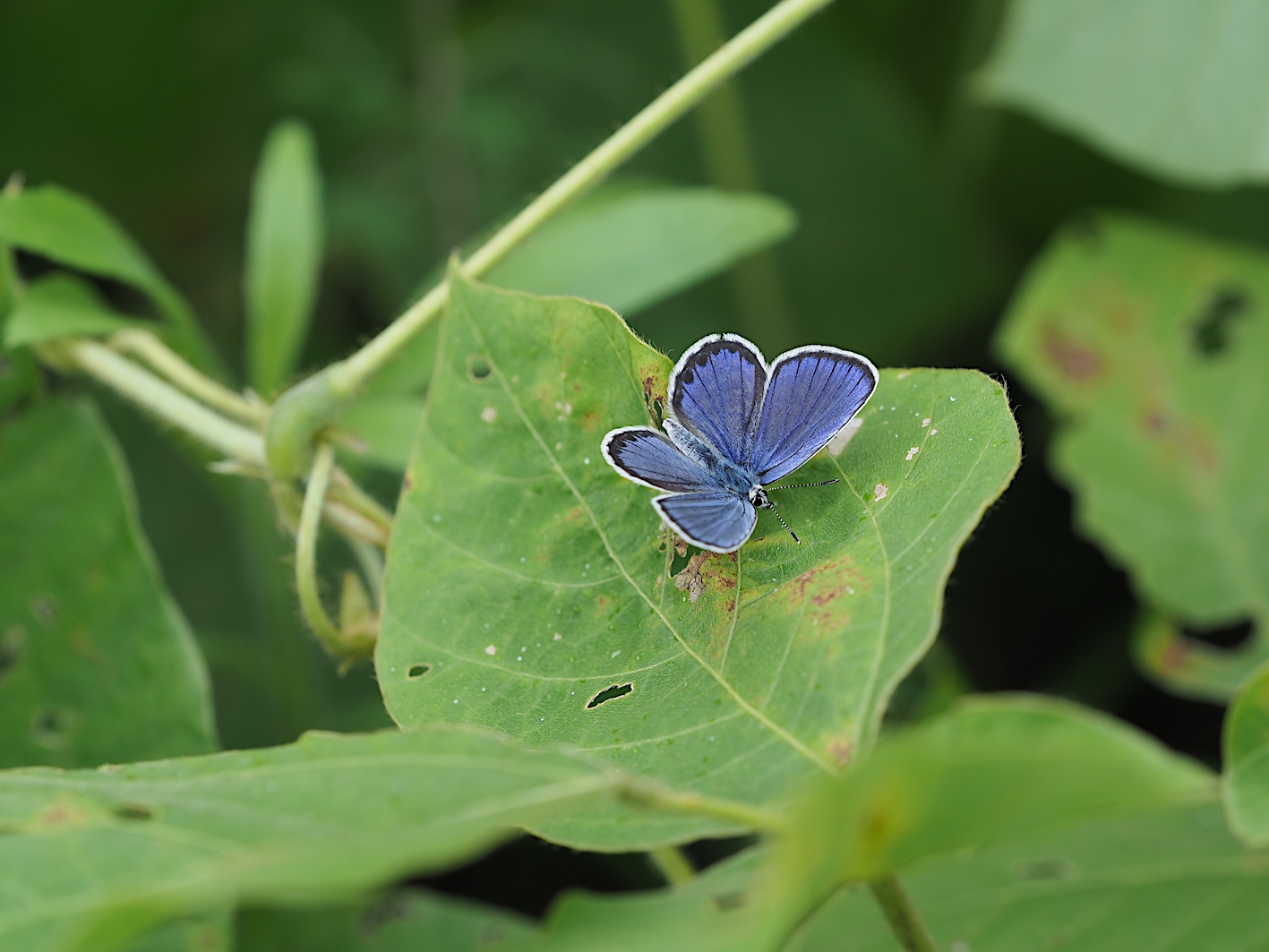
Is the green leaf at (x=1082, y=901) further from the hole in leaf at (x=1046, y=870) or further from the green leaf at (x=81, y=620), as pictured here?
the green leaf at (x=81, y=620)

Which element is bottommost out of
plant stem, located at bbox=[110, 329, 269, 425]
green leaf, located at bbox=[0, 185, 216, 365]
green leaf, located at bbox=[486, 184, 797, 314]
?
green leaf, located at bbox=[486, 184, 797, 314]

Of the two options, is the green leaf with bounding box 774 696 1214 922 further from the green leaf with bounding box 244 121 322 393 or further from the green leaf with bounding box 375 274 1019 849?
the green leaf with bounding box 244 121 322 393

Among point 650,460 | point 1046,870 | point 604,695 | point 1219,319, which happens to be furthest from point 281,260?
point 1219,319

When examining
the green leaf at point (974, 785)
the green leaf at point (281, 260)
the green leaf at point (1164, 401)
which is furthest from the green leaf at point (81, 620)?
the green leaf at point (1164, 401)

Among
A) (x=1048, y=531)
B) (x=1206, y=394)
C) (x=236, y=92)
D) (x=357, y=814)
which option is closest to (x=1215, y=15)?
(x=1206, y=394)

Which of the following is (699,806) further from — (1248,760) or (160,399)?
(160,399)

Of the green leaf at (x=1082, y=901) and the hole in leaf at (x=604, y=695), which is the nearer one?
the hole in leaf at (x=604, y=695)

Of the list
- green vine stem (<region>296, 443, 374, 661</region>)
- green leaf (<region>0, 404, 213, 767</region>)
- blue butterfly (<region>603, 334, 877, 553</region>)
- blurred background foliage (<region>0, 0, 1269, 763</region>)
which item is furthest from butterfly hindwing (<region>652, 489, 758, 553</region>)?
blurred background foliage (<region>0, 0, 1269, 763</region>)

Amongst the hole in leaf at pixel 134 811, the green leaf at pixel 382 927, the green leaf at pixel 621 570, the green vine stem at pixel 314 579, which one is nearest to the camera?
the hole in leaf at pixel 134 811
